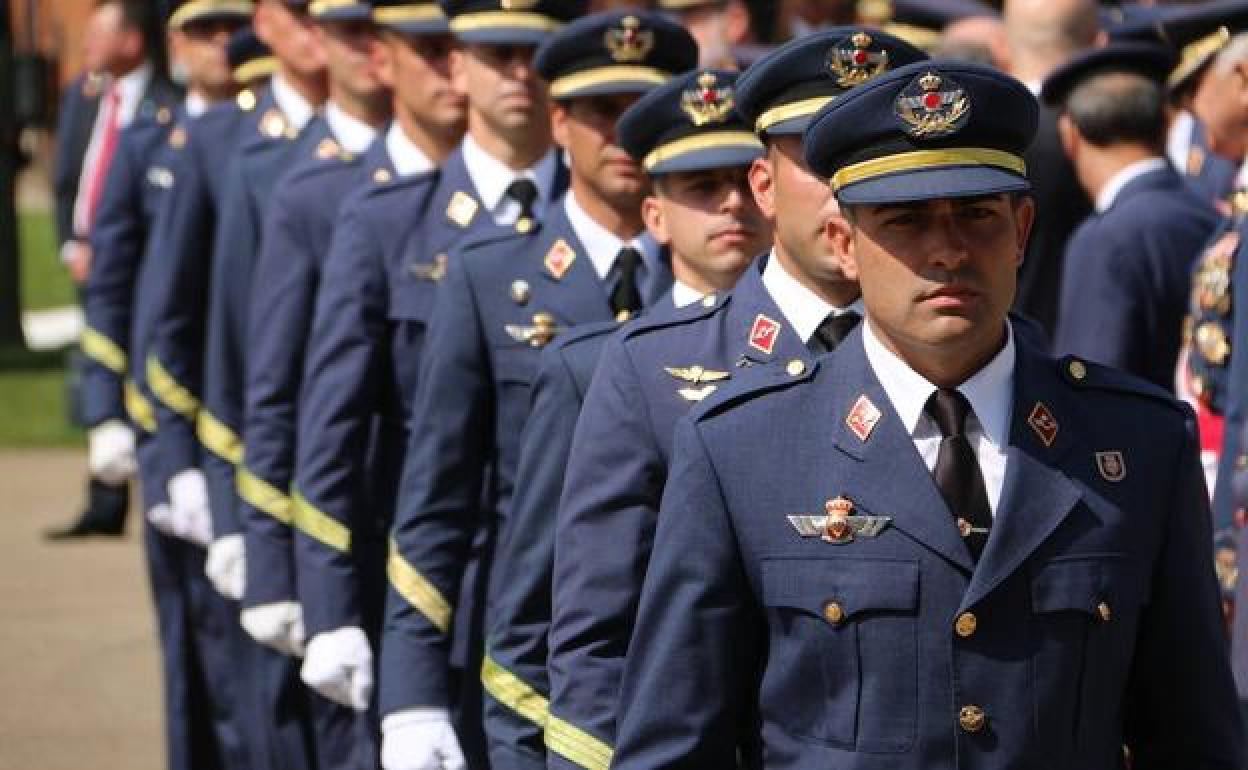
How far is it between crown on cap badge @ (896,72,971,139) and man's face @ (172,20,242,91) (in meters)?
6.50

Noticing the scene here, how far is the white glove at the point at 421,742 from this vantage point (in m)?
5.96

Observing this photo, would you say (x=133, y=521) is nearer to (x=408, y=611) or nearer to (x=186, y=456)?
(x=186, y=456)

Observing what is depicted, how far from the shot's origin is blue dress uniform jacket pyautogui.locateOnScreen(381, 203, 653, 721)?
6000 millimetres

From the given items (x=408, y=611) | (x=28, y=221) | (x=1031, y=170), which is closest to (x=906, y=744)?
(x=408, y=611)

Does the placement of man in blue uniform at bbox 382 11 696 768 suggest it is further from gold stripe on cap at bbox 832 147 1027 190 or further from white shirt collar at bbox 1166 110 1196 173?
white shirt collar at bbox 1166 110 1196 173

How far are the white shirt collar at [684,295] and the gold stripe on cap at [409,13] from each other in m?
2.07

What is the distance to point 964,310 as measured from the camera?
402 centimetres

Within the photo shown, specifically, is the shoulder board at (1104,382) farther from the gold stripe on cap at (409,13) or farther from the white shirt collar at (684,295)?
the gold stripe on cap at (409,13)

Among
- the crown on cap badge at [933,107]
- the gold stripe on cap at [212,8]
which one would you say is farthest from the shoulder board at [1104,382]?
the gold stripe on cap at [212,8]

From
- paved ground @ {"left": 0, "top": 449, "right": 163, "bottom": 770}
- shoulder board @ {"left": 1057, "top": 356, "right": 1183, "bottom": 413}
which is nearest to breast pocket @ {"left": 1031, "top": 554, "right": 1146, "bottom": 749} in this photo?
shoulder board @ {"left": 1057, "top": 356, "right": 1183, "bottom": 413}

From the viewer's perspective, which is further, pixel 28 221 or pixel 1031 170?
pixel 28 221

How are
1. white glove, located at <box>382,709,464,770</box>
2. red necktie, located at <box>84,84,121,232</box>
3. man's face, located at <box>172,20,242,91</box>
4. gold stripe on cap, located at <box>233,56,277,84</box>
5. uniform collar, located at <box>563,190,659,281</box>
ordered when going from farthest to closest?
red necktie, located at <box>84,84,121,232</box> → man's face, located at <box>172,20,242,91</box> → gold stripe on cap, located at <box>233,56,277,84</box> → uniform collar, located at <box>563,190,659,281</box> → white glove, located at <box>382,709,464,770</box>

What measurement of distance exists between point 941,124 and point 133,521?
11.2m

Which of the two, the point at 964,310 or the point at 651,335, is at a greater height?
the point at 964,310
